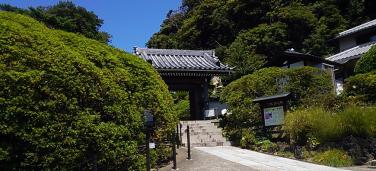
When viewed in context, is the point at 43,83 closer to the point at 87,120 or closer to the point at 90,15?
the point at 87,120

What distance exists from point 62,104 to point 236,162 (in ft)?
21.4

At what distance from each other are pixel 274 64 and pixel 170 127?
1898cm

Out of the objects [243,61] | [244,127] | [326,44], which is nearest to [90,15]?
[243,61]

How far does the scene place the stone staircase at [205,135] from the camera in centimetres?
1884

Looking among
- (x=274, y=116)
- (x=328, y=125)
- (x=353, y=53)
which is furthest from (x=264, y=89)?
(x=353, y=53)

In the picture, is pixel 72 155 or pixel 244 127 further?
pixel 244 127

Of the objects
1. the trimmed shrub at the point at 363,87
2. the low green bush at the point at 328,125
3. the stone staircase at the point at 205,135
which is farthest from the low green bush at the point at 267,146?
the trimmed shrub at the point at 363,87

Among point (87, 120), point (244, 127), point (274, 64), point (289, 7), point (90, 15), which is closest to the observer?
point (87, 120)

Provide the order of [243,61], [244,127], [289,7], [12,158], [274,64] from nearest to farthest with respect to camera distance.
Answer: [12,158]
[244,127]
[274,64]
[243,61]
[289,7]

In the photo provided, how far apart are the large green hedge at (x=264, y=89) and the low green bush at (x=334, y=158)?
4.54m

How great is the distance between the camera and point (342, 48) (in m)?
36.7

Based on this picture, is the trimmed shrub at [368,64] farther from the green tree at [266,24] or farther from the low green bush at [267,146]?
the green tree at [266,24]

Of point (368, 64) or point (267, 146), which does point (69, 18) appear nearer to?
point (368, 64)

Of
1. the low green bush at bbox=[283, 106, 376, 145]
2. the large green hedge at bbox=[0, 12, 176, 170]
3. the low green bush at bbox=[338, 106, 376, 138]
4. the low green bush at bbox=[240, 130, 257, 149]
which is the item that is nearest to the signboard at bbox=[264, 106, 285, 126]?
the low green bush at bbox=[240, 130, 257, 149]
